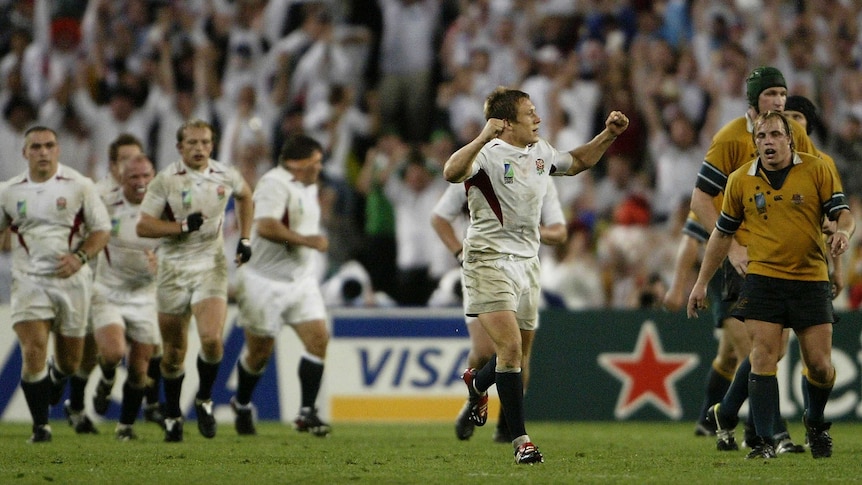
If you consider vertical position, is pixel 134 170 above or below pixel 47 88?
below

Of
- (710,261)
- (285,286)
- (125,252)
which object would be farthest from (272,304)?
(710,261)

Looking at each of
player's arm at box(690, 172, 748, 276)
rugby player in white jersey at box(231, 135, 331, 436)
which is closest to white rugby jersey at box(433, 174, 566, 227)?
rugby player in white jersey at box(231, 135, 331, 436)

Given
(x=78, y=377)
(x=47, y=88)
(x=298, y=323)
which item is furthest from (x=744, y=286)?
(x=47, y=88)

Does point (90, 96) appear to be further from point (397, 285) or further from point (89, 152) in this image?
point (397, 285)

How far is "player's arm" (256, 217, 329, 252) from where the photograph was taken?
1224cm

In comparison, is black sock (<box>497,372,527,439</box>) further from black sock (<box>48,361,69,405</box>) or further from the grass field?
black sock (<box>48,361,69,405</box>)

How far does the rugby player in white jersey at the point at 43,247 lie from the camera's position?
37.5 feet

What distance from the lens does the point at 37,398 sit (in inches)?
454

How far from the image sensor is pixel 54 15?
20.5 metres

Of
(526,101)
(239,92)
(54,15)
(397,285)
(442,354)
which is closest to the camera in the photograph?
(526,101)

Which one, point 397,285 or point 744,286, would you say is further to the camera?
point 397,285

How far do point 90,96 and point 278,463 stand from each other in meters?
11.0

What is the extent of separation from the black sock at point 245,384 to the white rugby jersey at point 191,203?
135 cm

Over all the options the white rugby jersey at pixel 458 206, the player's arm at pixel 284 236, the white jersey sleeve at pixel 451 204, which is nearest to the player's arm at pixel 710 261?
the white rugby jersey at pixel 458 206
